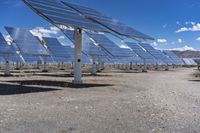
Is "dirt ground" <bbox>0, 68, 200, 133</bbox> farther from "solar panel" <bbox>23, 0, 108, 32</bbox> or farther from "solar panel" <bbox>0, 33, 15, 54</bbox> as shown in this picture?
"solar panel" <bbox>0, 33, 15, 54</bbox>

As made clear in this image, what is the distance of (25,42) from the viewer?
40531mm

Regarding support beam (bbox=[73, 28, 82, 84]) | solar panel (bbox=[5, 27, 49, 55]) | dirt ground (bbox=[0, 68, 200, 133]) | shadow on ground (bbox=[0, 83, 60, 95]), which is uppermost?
solar panel (bbox=[5, 27, 49, 55])

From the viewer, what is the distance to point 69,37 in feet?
143

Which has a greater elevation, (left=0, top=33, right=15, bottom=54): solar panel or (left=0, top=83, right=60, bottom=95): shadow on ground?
(left=0, top=33, right=15, bottom=54): solar panel

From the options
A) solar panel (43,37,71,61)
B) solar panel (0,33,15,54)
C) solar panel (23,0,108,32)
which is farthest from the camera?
solar panel (43,37,71,61)

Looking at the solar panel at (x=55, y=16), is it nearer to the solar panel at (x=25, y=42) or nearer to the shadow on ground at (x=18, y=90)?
the shadow on ground at (x=18, y=90)

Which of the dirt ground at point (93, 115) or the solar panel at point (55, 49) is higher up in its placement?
the solar panel at point (55, 49)

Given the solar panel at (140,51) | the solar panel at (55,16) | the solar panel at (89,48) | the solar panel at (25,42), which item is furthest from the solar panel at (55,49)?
the solar panel at (55,16)

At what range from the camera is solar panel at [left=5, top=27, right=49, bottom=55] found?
39250mm

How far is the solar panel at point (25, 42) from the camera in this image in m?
39.2

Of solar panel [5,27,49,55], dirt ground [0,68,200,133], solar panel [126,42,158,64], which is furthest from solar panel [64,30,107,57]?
dirt ground [0,68,200,133]

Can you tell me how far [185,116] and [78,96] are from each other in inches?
251

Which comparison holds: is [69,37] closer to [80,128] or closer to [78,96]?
[78,96]

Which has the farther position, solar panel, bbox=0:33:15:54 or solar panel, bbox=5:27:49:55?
solar panel, bbox=5:27:49:55
